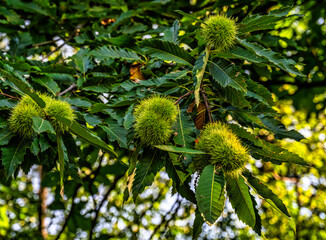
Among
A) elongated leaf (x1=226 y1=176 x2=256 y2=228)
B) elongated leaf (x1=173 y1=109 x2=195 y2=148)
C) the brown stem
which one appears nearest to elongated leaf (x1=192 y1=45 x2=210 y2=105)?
elongated leaf (x1=173 y1=109 x2=195 y2=148)

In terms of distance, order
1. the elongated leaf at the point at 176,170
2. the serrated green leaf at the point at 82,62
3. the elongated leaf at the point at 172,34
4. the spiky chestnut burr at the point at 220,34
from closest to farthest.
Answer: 1. the elongated leaf at the point at 176,170
2. the spiky chestnut burr at the point at 220,34
3. the elongated leaf at the point at 172,34
4. the serrated green leaf at the point at 82,62

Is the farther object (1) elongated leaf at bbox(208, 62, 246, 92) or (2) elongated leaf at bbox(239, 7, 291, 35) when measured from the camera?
(2) elongated leaf at bbox(239, 7, 291, 35)

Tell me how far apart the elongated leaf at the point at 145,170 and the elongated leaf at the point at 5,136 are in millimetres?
580

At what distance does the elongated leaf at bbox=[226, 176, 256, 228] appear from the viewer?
1005 millimetres

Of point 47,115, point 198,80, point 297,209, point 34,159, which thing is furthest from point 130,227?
point 198,80

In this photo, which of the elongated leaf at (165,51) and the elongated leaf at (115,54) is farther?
the elongated leaf at (115,54)

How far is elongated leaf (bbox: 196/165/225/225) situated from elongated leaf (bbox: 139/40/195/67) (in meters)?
0.56

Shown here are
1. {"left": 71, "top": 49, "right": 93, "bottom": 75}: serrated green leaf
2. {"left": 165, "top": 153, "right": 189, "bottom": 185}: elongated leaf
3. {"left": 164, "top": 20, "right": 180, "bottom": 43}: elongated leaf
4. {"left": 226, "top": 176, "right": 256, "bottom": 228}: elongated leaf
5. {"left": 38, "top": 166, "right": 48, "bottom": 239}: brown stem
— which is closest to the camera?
{"left": 226, "top": 176, "right": 256, "bottom": 228}: elongated leaf

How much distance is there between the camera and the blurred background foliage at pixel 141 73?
195 cm

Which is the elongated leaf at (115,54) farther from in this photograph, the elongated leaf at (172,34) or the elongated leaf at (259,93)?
the elongated leaf at (259,93)

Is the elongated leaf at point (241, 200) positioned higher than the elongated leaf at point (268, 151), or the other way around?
the elongated leaf at point (268, 151)

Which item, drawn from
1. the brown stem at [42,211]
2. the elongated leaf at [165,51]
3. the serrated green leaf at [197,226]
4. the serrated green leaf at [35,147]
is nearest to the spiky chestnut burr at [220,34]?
the elongated leaf at [165,51]

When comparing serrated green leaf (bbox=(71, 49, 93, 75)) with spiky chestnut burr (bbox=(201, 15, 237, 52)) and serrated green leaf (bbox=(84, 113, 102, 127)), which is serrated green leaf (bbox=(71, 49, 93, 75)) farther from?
spiky chestnut burr (bbox=(201, 15, 237, 52))

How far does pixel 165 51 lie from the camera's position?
4.20 feet
